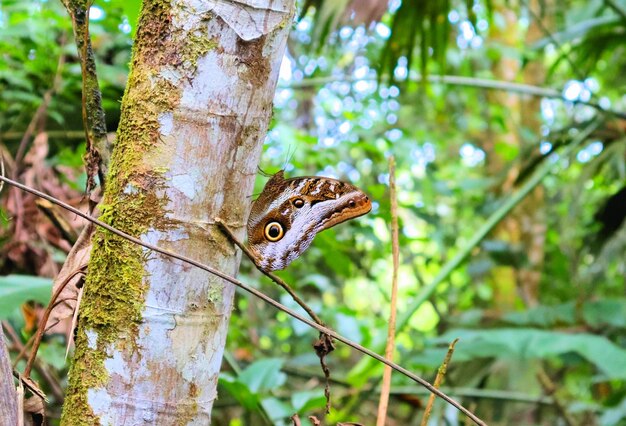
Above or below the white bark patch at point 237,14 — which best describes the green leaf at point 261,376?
below

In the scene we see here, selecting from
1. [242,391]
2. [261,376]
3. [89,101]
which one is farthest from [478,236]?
[89,101]

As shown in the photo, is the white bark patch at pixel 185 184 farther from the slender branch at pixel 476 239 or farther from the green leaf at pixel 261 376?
the slender branch at pixel 476 239

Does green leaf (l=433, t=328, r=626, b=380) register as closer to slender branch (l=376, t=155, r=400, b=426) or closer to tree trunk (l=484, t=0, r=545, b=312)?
slender branch (l=376, t=155, r=400, b=426)

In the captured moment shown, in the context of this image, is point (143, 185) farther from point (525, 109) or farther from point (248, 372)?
point (525, 109)

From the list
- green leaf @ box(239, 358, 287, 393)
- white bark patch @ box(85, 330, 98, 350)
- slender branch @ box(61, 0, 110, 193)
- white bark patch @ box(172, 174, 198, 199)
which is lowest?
green leaf @ box(239, 358, 287, 393)

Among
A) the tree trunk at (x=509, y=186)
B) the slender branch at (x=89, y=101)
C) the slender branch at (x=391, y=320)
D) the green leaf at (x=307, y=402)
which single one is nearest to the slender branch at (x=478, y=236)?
the green leaf at (x=307, y=402)

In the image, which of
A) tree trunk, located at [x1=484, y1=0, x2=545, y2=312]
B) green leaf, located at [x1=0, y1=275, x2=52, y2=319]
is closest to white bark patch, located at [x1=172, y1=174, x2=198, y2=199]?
green leaf, located at [x1=0, y1=275, x2=52, y2=319]

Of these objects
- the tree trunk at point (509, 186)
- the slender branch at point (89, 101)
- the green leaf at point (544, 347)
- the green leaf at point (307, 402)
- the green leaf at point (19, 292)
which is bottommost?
the green leaf at point (307, 402)

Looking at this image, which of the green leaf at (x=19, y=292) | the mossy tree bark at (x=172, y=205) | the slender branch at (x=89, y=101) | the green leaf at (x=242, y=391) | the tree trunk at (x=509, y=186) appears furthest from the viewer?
the tree trunk at (x=509, y=186)
